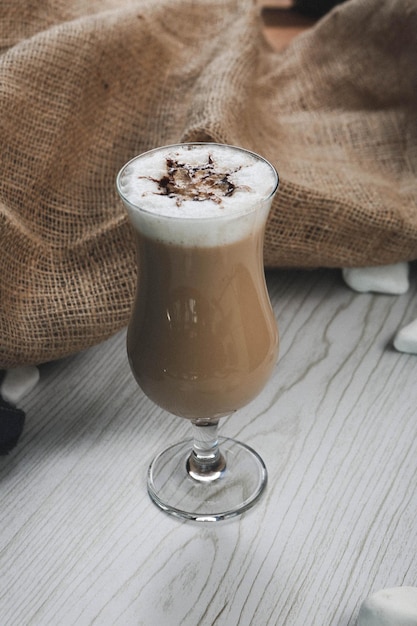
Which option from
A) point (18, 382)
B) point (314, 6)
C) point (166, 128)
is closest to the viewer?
point (18, 382)

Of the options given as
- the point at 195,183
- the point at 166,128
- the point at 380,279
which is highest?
the point at 195,183

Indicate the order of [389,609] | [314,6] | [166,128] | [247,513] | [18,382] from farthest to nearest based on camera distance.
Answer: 1. [314,6]
2. [166,128]
3. [18,382]
4. [247,513]
5. [389,609]

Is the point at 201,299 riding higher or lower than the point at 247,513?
higher

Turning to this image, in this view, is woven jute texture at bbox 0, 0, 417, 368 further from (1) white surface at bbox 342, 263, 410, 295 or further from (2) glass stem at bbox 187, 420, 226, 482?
(2) glass stem at bbox 187, 420, 226, 482

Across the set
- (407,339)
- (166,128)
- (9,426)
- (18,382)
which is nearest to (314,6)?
(166,128)

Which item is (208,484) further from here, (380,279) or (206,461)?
(380,279)

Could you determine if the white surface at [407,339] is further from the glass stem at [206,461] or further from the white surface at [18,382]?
the white surface at [18,382]

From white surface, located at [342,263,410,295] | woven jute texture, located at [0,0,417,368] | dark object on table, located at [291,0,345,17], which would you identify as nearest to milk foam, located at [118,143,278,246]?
woven jute texture, located at [0,0,417,368]
